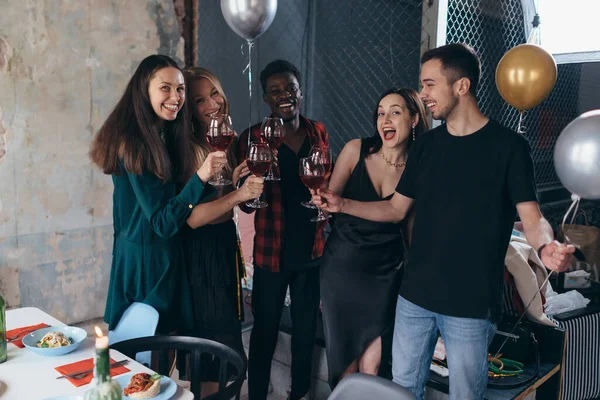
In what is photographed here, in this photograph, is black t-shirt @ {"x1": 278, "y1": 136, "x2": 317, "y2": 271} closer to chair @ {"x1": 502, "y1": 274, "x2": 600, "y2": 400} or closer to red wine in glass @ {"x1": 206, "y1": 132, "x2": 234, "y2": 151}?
red wine in glass @ {"x1": 206, "y1": 132, "x2": 234, "y2": 151}

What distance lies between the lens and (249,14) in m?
2.26

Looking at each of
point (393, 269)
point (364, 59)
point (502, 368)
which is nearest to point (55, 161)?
point (393, 269)

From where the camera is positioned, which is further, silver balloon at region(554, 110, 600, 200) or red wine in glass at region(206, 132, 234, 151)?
red wine in glass at region(206, 132, 234, 151)

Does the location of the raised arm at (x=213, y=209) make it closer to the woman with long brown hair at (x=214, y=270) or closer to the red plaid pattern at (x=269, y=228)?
the woman with long brown hair at (x=214, y=270)

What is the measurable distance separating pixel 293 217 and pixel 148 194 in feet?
2.29

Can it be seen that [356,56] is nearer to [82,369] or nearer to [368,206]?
[368,206]

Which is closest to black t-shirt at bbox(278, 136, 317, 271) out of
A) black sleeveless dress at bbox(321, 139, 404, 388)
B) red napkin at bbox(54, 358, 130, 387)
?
black sleeveless dress at bbox(321, 139, 404, 388)

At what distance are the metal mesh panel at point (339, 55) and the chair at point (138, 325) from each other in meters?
2.94

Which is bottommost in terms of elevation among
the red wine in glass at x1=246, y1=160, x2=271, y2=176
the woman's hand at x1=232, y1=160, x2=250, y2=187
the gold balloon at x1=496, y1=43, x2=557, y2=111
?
the woman's hand at x1=232, y1=160, x2=250, y2=187

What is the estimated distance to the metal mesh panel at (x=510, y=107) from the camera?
593 centimetres

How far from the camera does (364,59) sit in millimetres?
5078

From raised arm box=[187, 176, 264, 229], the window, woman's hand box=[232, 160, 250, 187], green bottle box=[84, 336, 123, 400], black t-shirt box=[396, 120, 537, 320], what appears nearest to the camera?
green bottle box=[84, 336, 123, 400]

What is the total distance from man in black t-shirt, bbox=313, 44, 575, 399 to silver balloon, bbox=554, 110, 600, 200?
139mm

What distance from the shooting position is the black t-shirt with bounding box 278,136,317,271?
225cm
